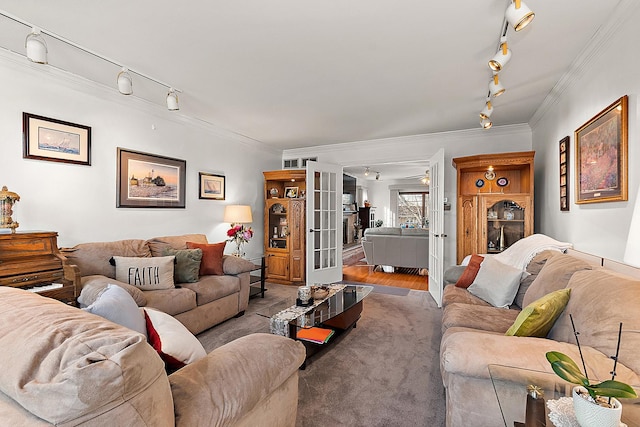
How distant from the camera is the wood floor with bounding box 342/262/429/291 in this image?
16.9ft

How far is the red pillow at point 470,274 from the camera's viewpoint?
9.68 ft

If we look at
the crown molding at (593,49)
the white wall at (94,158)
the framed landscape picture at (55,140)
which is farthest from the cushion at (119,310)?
the crown molding at (593,49)

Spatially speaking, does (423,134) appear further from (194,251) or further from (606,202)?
(194,251)

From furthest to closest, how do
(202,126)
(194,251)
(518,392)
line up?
(202,126)
(194,251)
(518,392)

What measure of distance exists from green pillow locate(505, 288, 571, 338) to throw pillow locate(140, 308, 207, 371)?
5.12ft

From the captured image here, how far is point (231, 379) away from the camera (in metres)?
1.03

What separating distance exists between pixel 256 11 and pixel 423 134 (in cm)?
361

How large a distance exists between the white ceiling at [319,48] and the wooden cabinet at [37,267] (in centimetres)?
150

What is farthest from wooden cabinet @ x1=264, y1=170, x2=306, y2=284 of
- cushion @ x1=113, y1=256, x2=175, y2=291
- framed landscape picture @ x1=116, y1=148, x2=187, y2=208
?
cushion @ x1=113, y1=256, x2=175, y2=291

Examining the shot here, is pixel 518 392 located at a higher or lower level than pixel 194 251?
lower

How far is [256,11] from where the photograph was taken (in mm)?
1888

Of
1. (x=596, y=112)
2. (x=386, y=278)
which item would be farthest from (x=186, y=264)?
(x=596, y=112)

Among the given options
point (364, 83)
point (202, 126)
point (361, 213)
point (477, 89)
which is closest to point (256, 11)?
point (364, 83)

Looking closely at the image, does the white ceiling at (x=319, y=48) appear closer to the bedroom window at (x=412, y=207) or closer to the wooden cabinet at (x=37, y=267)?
the wooden cabinet at (x=37, y=267)
